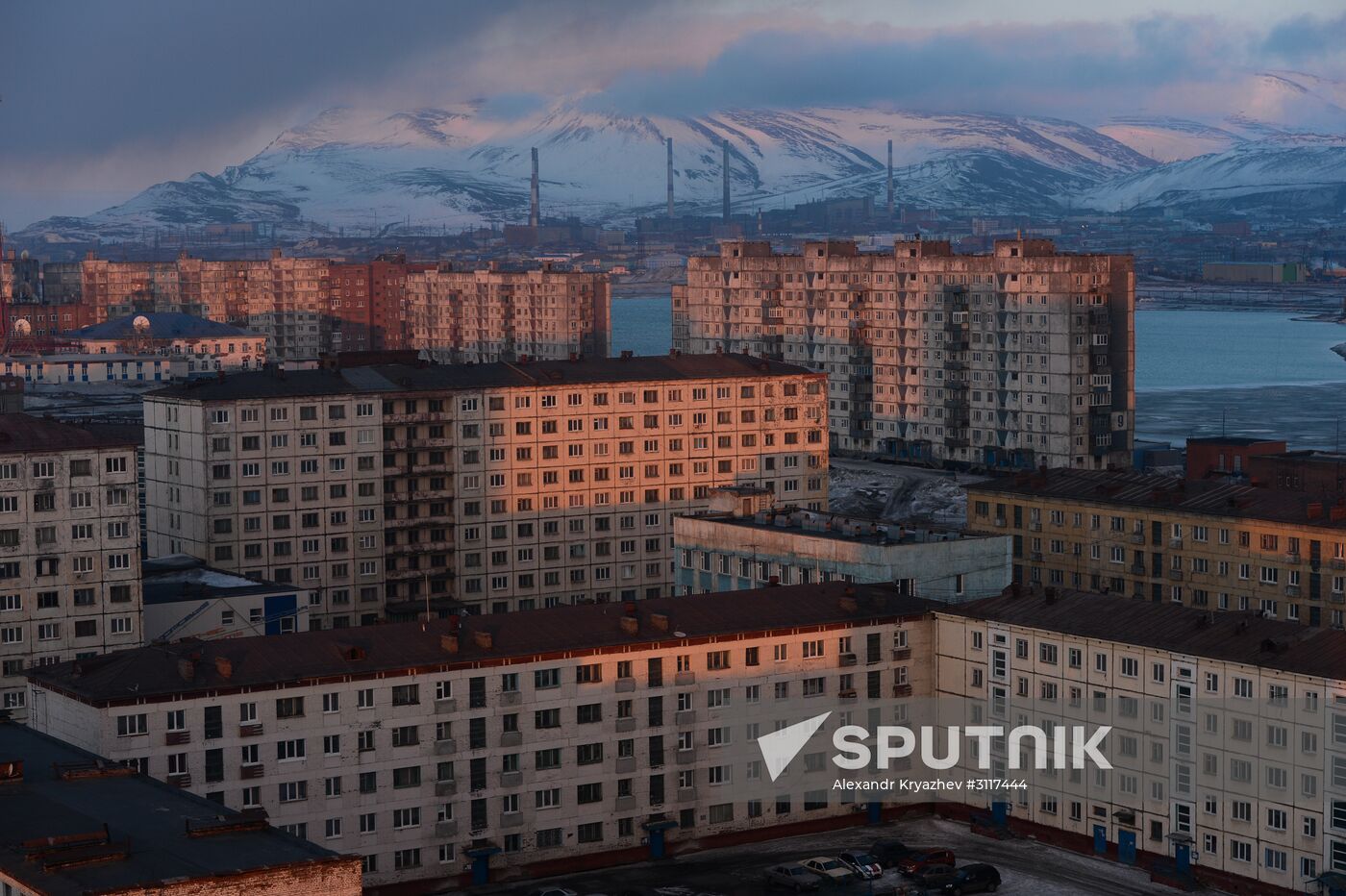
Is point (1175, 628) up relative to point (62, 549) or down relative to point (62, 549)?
down

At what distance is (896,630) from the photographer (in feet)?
148

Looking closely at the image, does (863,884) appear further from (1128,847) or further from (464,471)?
(464,471)

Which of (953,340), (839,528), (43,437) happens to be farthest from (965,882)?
(953,340)

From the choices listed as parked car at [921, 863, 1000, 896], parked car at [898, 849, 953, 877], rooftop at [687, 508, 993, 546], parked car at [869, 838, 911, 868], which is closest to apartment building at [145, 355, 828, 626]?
rooftop at [687, 508, 993, 546]

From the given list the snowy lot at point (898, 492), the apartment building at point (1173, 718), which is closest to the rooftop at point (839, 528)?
the apartment building at point (1173, 718)

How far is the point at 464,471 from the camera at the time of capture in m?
68.2

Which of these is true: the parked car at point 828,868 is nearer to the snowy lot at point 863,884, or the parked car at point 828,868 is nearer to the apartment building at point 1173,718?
the snowy lot at point 863,884

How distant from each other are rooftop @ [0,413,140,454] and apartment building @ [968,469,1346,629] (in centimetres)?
2548

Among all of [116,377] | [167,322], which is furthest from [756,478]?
[167,322]

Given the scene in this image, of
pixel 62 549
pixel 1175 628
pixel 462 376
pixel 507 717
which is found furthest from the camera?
pixel 462 376

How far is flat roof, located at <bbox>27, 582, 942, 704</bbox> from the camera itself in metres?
38.7

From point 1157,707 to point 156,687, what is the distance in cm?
1816

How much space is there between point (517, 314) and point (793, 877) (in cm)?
13624

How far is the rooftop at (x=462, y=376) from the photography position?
217 ft
